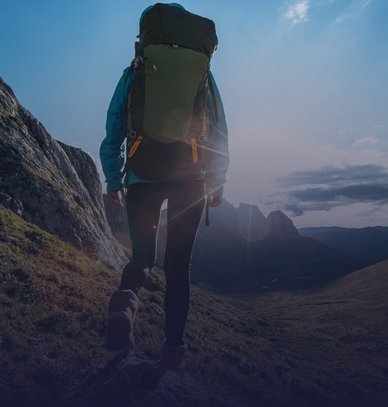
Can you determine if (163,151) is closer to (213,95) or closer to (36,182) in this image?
(213,95)

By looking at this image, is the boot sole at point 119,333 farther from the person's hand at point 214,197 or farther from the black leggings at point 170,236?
the person's hand at point 214,197

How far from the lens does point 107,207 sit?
56844 millimetres

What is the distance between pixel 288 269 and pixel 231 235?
45934 mm

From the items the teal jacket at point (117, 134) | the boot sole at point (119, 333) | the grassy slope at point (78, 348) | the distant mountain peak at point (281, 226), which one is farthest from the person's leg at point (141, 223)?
the distant mountain peak at point (281, 226)

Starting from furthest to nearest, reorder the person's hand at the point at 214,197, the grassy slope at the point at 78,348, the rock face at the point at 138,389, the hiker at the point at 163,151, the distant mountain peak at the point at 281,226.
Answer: the distant mountain peak at the point at 281,226
the person's hand at the point at 214,197
the grassy slope at the point at 78,348
the hiker at the point at 163,151
the rock face at the point at 138,389

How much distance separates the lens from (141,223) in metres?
4.27

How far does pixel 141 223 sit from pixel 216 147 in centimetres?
139

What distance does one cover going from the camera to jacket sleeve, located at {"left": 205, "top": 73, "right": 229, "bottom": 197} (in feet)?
15.3

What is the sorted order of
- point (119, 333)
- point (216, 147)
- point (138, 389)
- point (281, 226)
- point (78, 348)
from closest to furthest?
point (138, 389) < point (119, 333) < point (216, 147) < point (78, 348) < point (281, 226)

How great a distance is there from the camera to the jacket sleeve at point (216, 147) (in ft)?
15.3

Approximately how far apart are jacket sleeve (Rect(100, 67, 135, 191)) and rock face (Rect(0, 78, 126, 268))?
9403 mm

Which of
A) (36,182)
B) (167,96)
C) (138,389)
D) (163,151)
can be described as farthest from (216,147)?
(36,182)

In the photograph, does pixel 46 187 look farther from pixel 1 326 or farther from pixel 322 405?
pixel 322 405

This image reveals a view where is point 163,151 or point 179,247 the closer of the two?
point 163,151
